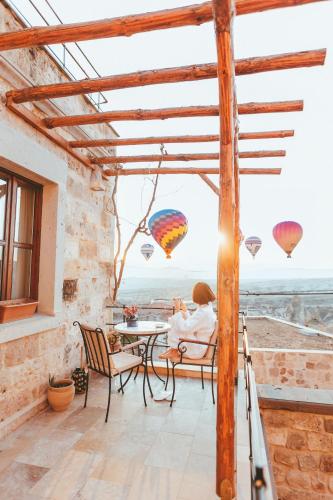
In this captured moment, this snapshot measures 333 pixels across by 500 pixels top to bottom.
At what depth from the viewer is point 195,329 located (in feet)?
10.1

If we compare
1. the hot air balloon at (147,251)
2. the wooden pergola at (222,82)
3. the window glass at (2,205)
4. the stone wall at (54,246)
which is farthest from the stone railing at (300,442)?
the hot air balloon at (147,251)

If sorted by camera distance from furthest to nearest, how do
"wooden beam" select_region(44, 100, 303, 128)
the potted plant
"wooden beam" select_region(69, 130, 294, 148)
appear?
the potted plant < "wooden beam" select_region(69, 130, 294, 148) < "wooden beam" select_region(44, 100, 303, 128)

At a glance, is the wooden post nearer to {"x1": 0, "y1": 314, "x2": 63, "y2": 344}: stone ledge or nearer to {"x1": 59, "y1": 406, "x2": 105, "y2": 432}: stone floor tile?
{"x1": 59, "y1": 406, "x2": 105, "y2": 432}: stone floor tile

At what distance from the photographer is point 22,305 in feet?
8.16

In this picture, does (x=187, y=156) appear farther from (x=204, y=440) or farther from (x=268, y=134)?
(x=204, y=440)

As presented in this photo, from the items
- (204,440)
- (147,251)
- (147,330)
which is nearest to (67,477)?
(204,440)

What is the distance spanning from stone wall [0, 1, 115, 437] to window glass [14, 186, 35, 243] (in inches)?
6.6

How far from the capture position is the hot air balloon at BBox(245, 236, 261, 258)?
8.55 meters

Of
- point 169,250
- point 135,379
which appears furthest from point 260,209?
point 135,379

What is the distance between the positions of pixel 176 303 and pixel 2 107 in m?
2.77

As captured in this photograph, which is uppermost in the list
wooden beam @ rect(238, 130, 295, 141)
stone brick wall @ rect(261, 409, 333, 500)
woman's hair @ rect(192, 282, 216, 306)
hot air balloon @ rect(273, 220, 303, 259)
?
wooden beam @ rect(238, 130, 295, 141)

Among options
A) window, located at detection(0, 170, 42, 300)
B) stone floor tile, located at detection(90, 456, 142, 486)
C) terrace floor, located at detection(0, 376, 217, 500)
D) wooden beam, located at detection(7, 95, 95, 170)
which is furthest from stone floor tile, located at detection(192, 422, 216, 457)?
wooden beam, located at detection(7, 95, 95, 170)

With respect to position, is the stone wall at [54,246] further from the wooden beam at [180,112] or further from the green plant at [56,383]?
the wooden beam at [180,112]

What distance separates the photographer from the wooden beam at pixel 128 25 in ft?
4.66
